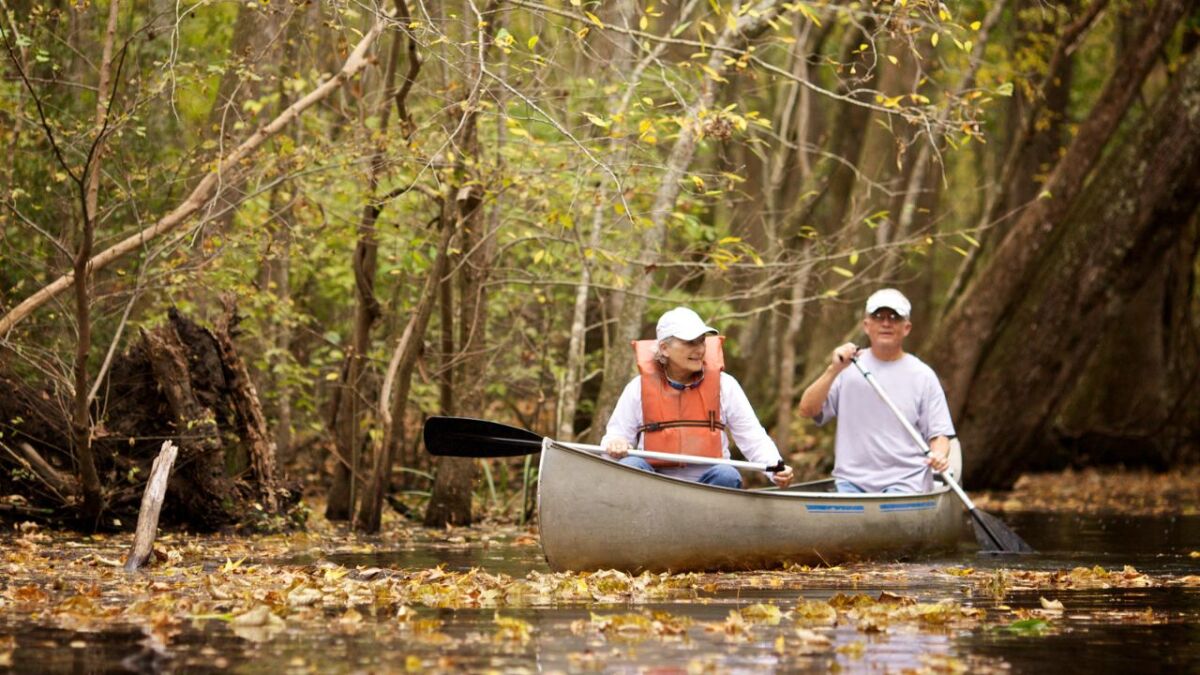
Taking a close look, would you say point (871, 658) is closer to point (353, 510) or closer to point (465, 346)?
point (465, 346)

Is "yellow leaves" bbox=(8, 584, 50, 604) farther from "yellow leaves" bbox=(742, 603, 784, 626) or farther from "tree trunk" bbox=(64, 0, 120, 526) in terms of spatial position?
"yellow leaves" bbox=(742, 603, 784, 626)

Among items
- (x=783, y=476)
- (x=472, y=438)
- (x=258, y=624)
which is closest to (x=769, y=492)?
(x=783, y=476)

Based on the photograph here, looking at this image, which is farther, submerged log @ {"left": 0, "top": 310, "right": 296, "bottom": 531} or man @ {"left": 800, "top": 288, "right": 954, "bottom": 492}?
submerged log @ {"left": 0, "top": 310, "right": 296, "bottom": 531}

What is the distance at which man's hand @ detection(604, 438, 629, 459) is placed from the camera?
842 cm

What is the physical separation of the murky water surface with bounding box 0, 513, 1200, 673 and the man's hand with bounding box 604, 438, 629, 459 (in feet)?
3.83

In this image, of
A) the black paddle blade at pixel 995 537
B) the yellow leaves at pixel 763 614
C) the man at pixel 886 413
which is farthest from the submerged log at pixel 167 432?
the yellow leaves at pixel 763 614

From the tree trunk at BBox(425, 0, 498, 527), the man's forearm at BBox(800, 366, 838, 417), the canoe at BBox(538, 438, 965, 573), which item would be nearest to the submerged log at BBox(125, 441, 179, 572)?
the canoe at BBox(538, 438, 965, 573)

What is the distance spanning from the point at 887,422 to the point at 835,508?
1.17m

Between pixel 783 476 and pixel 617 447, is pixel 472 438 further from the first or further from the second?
pixel 783 476

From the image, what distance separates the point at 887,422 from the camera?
1002cm

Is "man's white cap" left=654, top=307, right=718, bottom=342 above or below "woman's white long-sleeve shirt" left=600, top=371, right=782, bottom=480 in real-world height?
above

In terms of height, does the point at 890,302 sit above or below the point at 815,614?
above

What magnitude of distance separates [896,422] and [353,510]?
4697 millimetres

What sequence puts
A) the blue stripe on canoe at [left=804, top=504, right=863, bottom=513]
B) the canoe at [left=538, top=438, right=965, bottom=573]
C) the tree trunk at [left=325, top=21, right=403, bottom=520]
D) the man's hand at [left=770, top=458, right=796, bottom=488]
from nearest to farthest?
the canoe at [left=538, top=438, right=965, bottom=573]
the man's hand at [left=770, top=458, right=796, bottom=488]
the blue stripe on canoe at [left=804, top=504, right=863, bottom=513]
the tree trunk at [left=325, top=21, right=403, bottom=520]
